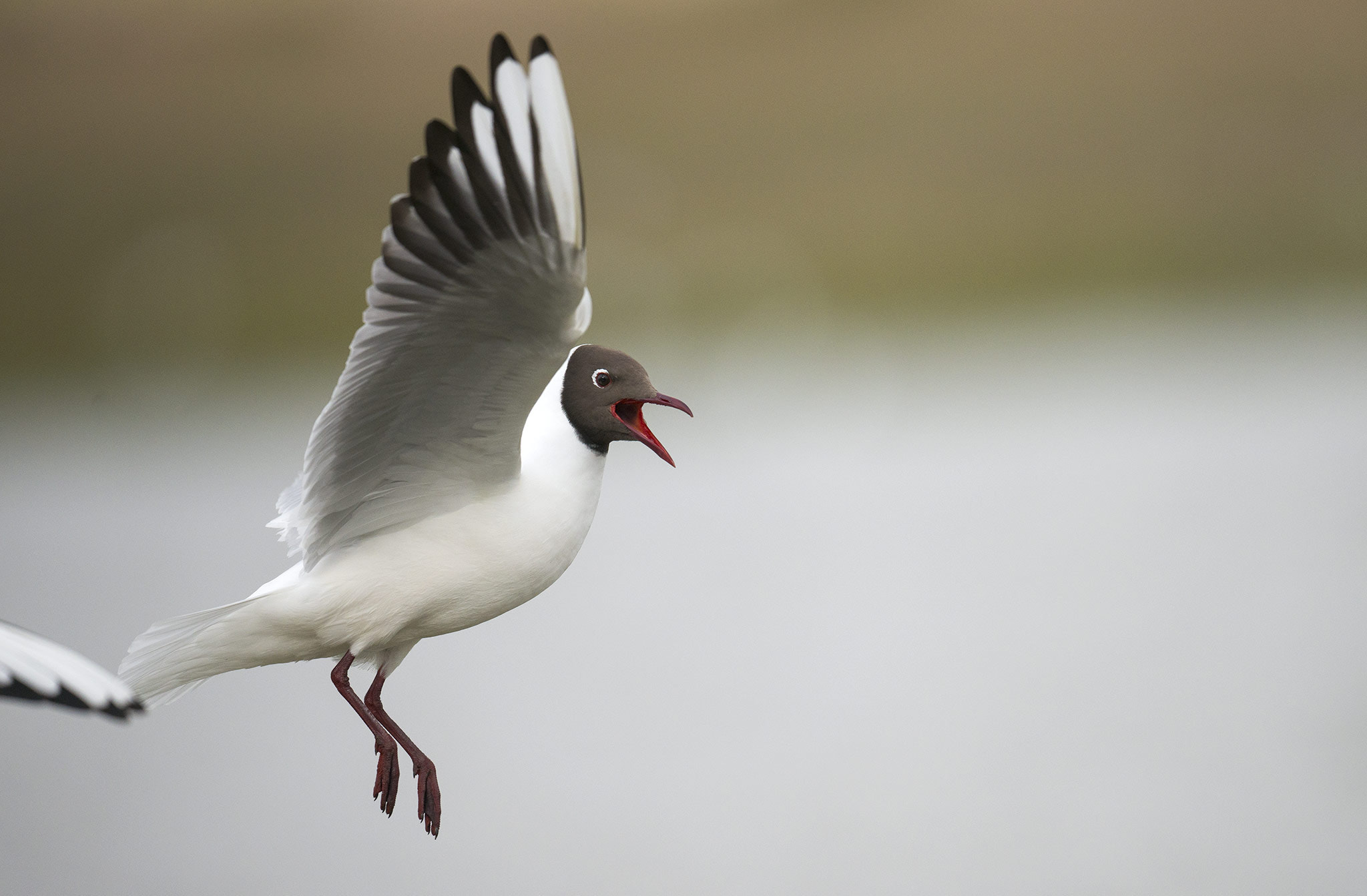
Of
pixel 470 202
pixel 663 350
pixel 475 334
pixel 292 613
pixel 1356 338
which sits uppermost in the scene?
pixel 470 202

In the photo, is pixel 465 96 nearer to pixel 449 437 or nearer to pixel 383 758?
pixel 449 437

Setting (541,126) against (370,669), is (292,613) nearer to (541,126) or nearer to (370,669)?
(370,669)

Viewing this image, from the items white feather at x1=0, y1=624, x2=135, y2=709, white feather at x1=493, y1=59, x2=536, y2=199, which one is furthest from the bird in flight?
white feather at x1=0, y1=624, x2=135, y2=709

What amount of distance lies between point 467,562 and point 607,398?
24 cm

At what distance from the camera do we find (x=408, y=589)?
4.50ft

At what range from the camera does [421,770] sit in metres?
1.36

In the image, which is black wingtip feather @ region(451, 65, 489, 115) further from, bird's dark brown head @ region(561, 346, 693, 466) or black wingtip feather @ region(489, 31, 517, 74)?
bird's dark brown head @ region(561, 346, 693, 466)

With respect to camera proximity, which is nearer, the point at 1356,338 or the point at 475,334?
the point at 475,334

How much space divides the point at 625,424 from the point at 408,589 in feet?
0.99

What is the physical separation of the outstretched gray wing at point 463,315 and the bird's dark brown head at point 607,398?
6 centimetres

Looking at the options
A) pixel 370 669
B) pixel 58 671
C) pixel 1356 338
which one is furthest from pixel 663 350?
pixel 58 671

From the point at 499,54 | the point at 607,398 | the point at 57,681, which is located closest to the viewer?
the point at 57,681

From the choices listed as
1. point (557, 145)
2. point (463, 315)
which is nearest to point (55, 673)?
point (463, 315)

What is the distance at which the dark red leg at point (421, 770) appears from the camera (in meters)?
1.35
